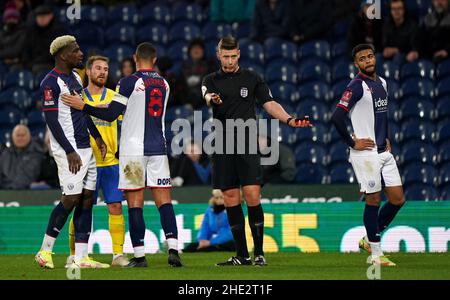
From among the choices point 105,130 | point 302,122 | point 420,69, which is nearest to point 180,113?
point 420,69

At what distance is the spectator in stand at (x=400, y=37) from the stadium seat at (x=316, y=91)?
1.14 metres

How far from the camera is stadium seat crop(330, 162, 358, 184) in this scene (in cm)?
1592

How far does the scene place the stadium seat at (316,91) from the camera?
57.3 ft

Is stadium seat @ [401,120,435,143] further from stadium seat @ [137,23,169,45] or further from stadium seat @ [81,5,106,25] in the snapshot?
stadium seat @ [81,5,106,25]

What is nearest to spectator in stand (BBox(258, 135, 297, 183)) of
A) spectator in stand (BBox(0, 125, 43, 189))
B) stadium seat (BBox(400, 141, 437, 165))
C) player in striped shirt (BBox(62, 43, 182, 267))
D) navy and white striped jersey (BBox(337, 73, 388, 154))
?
stadium seat (BBox(400, 141, 437, 165))

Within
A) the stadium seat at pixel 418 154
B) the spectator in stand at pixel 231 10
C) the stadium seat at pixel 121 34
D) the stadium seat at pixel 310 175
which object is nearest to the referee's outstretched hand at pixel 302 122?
the stadium seat at pixel 310 175

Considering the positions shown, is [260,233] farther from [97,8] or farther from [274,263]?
[97,8]

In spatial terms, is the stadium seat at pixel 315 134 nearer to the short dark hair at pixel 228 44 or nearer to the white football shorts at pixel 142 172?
the short dark hair at pixel 228 44

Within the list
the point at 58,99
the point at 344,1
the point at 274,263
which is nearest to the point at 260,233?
the point at 274,263

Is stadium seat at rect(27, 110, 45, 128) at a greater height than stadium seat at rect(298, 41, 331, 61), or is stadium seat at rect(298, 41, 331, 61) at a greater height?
stadium seat at rect(298, 41, 331, 61)

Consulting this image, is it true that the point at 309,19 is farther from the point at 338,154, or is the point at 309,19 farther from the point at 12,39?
the point at 12,39

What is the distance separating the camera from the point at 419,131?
16.4m

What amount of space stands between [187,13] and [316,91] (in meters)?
3.40

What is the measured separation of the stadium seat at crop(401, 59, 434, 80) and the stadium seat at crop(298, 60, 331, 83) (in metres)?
1.33
